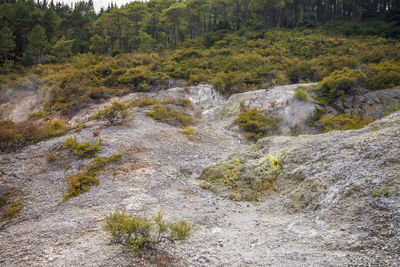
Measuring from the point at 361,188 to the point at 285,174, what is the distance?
9.06 feet

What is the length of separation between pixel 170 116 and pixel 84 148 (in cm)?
658

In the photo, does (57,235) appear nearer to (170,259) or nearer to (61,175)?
(170,259)

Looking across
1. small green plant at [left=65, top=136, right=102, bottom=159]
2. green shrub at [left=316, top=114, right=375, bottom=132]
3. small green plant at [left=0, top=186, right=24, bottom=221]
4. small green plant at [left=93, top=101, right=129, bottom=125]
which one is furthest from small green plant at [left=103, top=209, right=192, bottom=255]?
green shrub at [left=316, top=114, right=375, bottom=132]

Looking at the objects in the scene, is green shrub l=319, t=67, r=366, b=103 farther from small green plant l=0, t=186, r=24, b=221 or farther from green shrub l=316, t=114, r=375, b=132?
small green plant l=0, t=186, r=24, b=221

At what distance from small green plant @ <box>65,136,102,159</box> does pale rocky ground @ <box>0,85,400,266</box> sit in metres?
0.38

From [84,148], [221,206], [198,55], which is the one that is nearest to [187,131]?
[84,148]

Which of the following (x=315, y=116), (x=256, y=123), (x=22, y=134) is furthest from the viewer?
(x=315, y=116)

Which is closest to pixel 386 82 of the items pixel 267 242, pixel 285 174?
pixel 285 174

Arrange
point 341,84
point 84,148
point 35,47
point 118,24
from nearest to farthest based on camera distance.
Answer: point 84,148, point 341,84, point 35,47, point 118,24

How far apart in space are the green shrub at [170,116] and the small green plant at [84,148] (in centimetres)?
545

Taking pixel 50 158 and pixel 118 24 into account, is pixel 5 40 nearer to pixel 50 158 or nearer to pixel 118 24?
pixel 118 24

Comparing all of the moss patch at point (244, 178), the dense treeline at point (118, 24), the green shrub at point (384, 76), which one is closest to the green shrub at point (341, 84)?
the green shrub at point (384, 76)

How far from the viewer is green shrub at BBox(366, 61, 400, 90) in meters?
15.6

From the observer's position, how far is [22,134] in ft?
39.9
